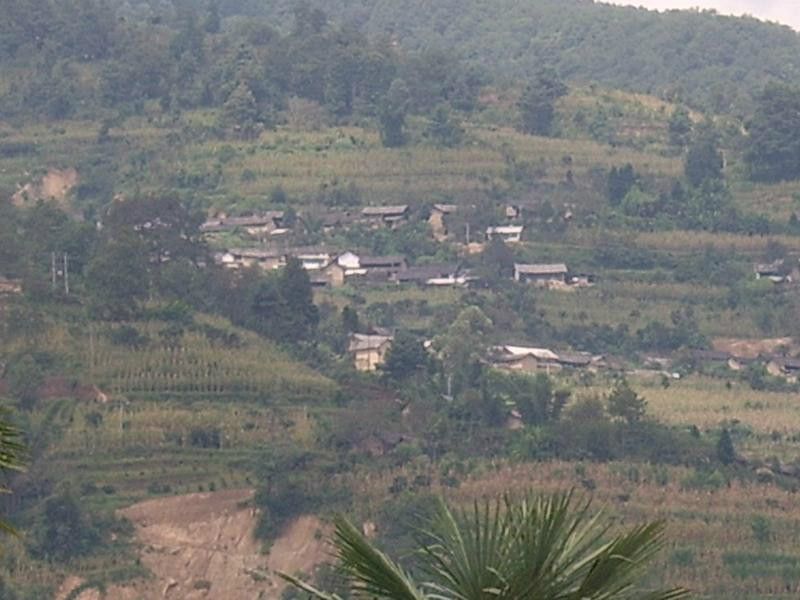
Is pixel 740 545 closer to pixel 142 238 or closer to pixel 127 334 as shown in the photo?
pixel 127 334

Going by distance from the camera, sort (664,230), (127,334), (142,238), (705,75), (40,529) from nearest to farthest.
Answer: (40,529)
(127,334)
(142,238)
(664,230)
(705,75)

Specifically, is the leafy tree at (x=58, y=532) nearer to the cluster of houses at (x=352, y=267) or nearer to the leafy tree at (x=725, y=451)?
the leafy tree at (x=725, y=451)

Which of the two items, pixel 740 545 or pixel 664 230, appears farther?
pixel 664 230

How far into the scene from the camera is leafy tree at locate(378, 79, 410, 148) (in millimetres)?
78812

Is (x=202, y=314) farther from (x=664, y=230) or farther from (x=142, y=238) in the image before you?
(x=664, y=230)

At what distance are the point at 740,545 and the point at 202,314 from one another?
14.6 metres

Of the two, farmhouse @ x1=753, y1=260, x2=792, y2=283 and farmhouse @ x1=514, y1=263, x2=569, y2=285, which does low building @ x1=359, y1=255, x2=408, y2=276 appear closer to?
farmhouse @ x1=514, y1=263, x2=569, y2=285

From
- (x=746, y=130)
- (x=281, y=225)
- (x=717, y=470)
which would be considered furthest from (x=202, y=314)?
(x=746, y=130)

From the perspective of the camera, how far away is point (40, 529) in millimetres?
44281

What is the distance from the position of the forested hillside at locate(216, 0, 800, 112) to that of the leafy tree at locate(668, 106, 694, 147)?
23254 millimetres

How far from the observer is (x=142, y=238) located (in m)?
58.5

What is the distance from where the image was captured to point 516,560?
32.8ft

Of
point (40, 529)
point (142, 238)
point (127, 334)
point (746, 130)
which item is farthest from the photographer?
point (746, 130)

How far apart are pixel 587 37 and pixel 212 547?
234 feet
